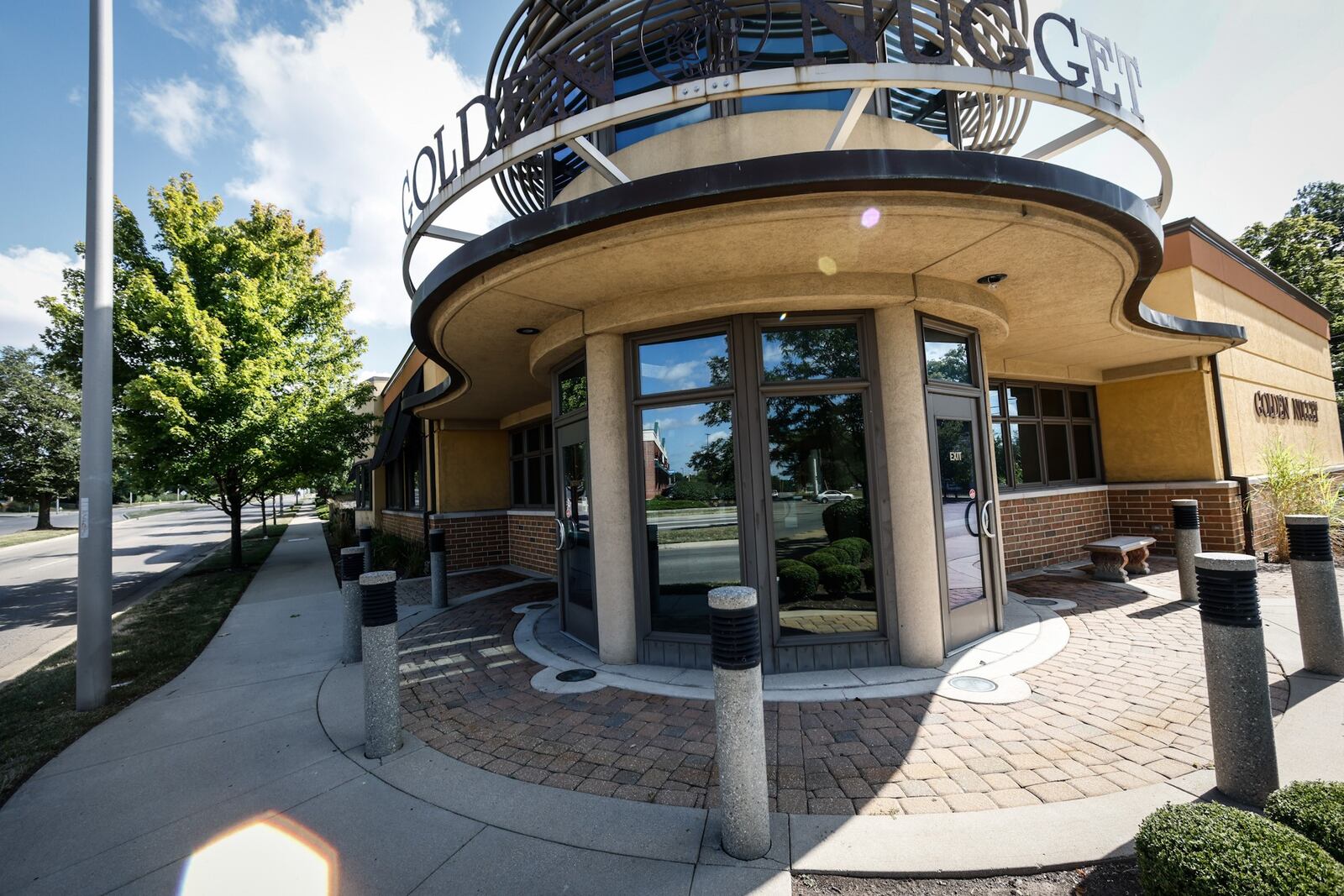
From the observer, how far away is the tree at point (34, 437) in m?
38.2

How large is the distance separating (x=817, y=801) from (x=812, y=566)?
7.01ft

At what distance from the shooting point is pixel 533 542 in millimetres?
10969

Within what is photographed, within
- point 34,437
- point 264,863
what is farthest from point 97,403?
point 34,437

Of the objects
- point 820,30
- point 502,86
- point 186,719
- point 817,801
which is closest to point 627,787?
point 817,801

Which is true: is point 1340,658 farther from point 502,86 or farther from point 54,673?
point 54,673

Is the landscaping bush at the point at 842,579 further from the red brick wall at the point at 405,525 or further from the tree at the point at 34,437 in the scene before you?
the tree at the point at 34,437

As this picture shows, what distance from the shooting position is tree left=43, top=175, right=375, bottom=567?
36.0 feet

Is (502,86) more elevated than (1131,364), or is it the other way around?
(502,86)

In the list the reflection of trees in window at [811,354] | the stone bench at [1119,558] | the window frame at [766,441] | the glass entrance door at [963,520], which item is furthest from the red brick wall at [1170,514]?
the reflection of trees in window at [811,354]

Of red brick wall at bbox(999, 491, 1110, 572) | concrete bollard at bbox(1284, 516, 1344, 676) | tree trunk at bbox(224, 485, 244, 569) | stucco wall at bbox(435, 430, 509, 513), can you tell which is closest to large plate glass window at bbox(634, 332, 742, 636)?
concrete bollard at bbox(1284, 516, 1344, 676)

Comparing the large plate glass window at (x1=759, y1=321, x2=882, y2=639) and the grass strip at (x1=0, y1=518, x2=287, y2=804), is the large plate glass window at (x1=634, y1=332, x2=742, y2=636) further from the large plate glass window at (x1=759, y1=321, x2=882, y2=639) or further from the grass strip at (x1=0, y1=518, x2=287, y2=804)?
the grass strip at (x1=0, y1=518, x2=287, y2=804)

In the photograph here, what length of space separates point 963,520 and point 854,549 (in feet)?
A: 4.33

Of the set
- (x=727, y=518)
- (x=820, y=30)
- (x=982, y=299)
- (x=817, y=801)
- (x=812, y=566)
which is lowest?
(x=817, y=801)

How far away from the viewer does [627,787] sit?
311cm
